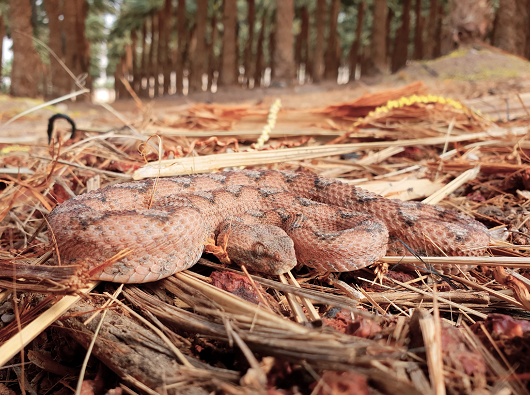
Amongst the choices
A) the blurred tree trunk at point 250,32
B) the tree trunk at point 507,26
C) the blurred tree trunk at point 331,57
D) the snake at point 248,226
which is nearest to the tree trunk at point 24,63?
the blurred tree trunk at point 250,32

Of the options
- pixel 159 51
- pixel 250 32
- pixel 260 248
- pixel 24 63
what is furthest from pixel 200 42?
pixel 260 248

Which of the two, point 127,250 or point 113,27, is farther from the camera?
point 113,27

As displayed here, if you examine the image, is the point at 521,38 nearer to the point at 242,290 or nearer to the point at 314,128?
the point at 314,128

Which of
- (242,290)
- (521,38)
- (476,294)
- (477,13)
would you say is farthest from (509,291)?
(521,38)

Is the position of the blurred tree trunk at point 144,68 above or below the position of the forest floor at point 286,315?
above

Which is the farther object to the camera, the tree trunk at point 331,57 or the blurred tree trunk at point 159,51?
the blurred tree trunk at point 159,51

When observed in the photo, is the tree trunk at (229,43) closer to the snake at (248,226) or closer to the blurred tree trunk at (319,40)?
the blurred tree trunk at (319,40)

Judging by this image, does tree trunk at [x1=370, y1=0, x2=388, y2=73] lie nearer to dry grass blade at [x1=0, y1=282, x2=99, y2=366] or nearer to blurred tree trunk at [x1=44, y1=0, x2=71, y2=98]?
blurred tree trunk at [x1=44, y1=0, x2=71, y2=98]
